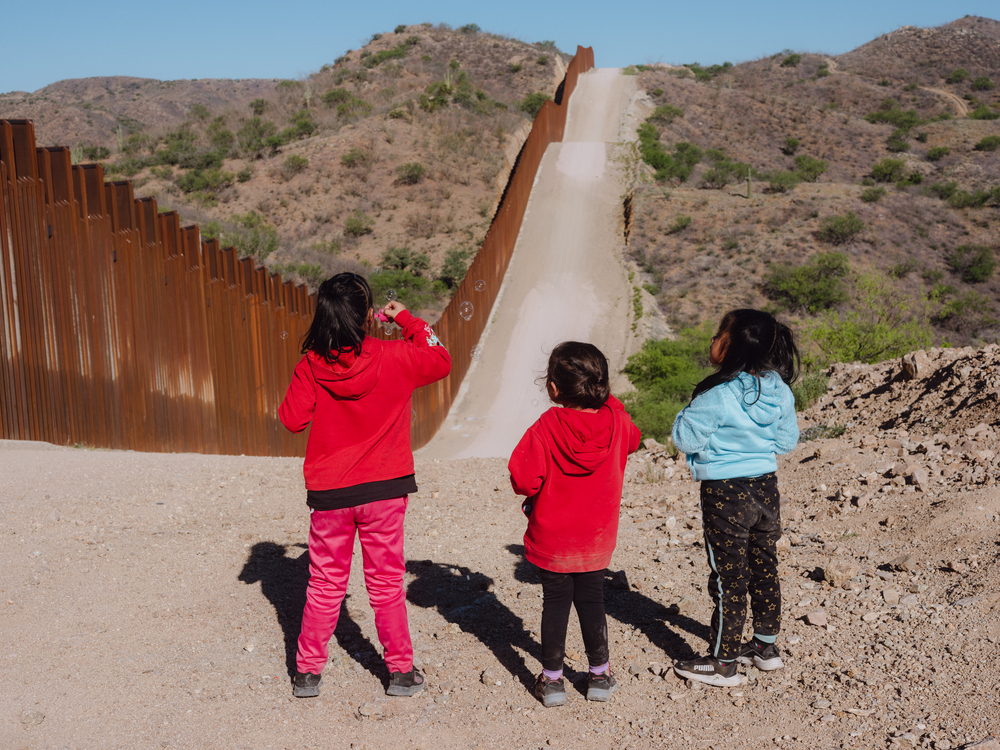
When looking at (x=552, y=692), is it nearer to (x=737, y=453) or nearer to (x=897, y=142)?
(x=737, y=453)

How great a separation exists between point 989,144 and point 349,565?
43514 millimetres

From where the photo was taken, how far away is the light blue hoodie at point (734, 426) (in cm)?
316

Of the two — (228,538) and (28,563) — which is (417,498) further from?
(28,563)

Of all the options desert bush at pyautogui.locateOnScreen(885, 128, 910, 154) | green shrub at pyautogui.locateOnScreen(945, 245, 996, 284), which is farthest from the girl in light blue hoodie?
desert bush at pyautogui.locateOnScreen(885, 128, 910, 154)

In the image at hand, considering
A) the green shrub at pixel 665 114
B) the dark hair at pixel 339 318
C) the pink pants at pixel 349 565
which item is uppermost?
the green shrub at pixel 665 114

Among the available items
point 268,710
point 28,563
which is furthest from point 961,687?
point 28,563

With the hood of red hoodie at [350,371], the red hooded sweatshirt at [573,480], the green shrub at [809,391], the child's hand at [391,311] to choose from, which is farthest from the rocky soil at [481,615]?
the green shrub at [809,391]

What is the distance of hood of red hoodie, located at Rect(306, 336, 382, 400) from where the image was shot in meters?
3.01

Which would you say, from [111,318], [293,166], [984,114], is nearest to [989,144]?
[984,114]

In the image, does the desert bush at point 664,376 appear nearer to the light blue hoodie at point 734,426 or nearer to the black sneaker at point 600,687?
the light blue hoodie at point 734,426

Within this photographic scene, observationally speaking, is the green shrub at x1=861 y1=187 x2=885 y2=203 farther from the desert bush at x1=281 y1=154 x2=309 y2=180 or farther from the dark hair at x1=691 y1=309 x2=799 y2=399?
the dark hair at x1=691 y1=309 x2=799 y2=399

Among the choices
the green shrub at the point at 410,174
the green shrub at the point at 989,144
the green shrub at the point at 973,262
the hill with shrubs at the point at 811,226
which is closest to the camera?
the hill with shrubs at the point at 811,226

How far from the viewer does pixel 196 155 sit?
33.9m

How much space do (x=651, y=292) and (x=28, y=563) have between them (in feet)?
61.2
